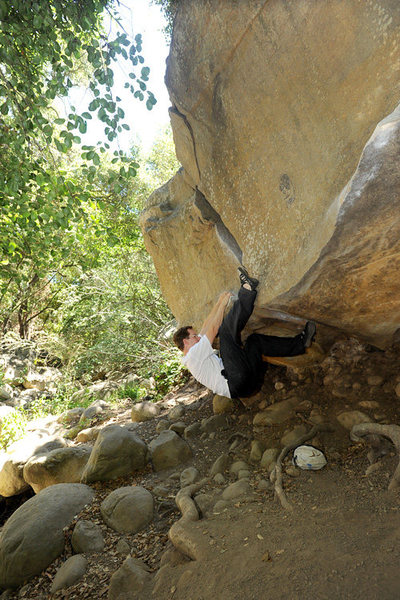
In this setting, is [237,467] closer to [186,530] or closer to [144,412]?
[186,530]

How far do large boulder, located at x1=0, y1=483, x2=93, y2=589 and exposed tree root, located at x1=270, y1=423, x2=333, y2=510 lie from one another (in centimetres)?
216

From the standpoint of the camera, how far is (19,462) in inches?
229

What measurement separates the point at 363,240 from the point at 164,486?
3.31 metres

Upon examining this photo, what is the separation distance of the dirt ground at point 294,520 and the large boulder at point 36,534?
0.11 meters

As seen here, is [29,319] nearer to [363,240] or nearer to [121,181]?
[121,181]

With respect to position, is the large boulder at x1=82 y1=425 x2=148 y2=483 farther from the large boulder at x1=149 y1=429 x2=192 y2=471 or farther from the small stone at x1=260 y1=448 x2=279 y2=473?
the small stone at x1=260 y1=448 x2=279 y2=473

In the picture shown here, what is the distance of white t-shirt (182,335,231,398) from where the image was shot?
425 centimetres

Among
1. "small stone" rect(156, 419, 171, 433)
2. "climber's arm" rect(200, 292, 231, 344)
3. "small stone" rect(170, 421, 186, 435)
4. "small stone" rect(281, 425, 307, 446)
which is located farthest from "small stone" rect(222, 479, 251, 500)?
"small stone" rect(156, 419, 171, 433)

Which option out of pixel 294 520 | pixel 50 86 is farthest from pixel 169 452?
pixel 50 86

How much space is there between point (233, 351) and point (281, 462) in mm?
1174

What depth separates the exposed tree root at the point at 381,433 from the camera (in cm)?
281

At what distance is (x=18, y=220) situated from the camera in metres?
5.22

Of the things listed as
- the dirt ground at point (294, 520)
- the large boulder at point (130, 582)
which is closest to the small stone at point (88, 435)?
the dirt ground at point (294, 520)

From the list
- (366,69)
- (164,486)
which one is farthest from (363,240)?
(164,486)
